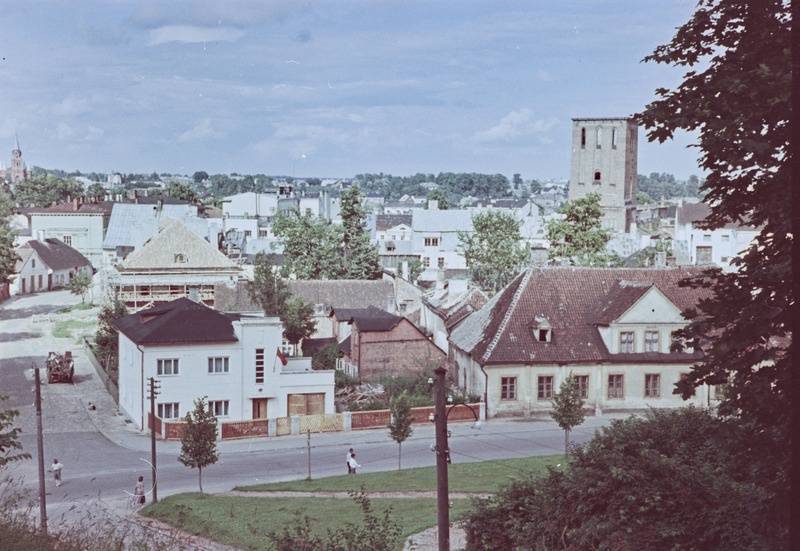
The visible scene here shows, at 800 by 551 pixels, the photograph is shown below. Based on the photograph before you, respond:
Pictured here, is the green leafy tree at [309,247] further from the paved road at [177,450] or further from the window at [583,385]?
the window at [583,385]

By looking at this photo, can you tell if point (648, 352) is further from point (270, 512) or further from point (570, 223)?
point (570, 223)

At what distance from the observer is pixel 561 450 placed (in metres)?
38.2

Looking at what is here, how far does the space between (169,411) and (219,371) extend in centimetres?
276

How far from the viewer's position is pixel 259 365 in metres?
42.6

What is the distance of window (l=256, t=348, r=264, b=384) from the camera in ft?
139

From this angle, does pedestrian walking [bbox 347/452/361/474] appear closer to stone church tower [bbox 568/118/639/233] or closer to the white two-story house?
the white two-story house

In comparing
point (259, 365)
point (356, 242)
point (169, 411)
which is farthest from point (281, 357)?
point (356, 242)

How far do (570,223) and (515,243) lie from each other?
12868mm

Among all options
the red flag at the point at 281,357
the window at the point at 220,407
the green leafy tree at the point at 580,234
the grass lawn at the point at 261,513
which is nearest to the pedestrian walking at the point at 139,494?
the grass lawn at the point at 261,513

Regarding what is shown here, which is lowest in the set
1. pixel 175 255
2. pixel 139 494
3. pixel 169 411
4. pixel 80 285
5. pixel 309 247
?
pixel 139 494

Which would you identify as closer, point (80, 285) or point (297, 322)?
point (297, 322)

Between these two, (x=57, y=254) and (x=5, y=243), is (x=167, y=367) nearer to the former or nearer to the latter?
(x=5, y=243)

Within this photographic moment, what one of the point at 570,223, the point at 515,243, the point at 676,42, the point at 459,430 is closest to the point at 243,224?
the point at 515,243

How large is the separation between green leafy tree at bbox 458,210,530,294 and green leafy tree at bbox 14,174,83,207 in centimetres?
10475
